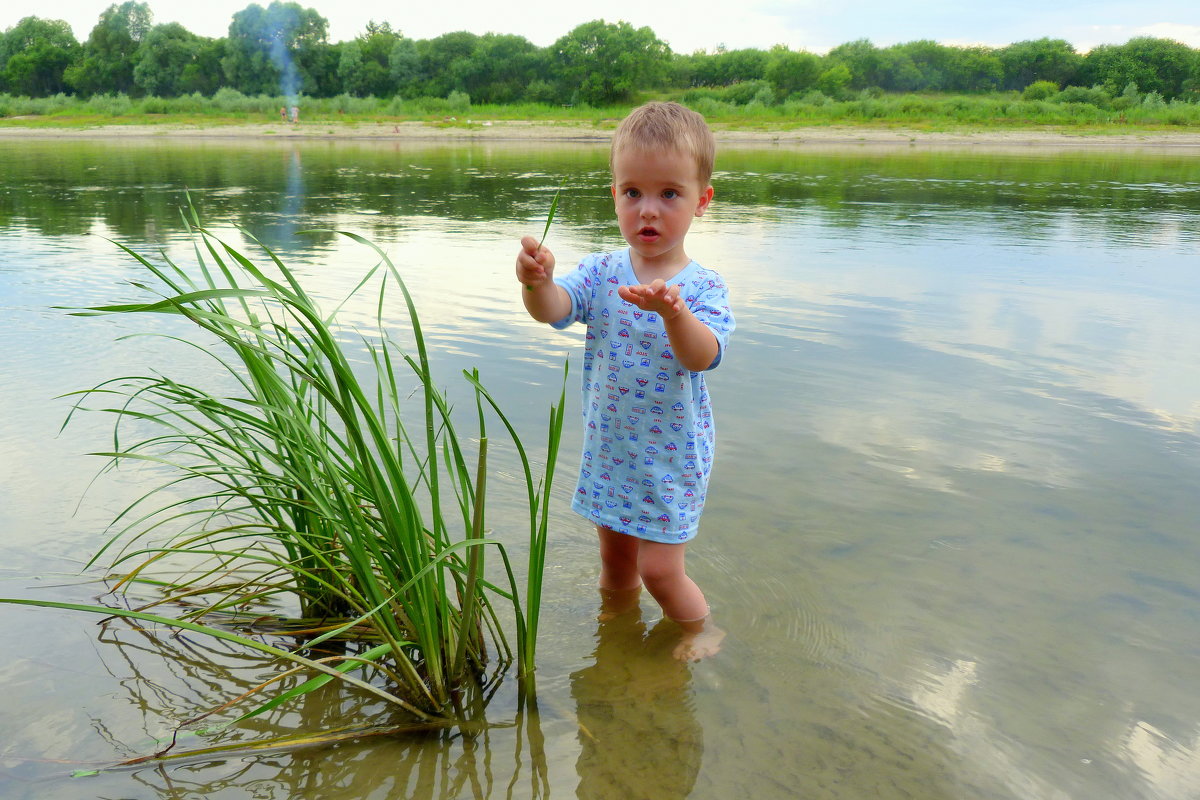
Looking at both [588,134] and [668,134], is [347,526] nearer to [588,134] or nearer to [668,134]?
[668,134]

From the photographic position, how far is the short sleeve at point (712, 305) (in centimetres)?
187

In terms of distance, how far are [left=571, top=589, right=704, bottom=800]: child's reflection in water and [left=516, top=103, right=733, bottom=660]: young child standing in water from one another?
0.29 feet

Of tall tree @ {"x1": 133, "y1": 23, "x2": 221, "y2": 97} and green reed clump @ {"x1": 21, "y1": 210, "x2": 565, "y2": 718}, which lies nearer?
green reed clump @ {"x1": 21, "y1": 210, "x2": 565, "y2": 718}

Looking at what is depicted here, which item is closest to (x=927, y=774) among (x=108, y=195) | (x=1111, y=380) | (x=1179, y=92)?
(x=1111, y=380)

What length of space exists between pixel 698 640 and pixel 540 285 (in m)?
0.90

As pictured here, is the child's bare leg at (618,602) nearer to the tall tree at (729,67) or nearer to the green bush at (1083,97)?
the green bush at (1083,97)

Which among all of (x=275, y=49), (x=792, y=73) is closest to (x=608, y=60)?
(x=792, y=73)

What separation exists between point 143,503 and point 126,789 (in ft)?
4.21

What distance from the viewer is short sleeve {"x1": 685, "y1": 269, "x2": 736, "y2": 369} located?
1.87 metres

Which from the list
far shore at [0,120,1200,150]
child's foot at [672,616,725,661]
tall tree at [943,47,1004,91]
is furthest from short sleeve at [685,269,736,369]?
tall tree at [943,47,1004,91]

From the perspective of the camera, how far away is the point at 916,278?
21.1 ft

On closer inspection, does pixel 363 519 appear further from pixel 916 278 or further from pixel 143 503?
pixel 916 278

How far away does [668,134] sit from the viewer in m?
1.81

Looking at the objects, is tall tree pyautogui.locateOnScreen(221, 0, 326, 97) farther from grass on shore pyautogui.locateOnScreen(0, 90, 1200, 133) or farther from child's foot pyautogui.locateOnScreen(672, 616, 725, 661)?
child's foot pyautogui.locateOnScreen(672, 616, 725, 661)
